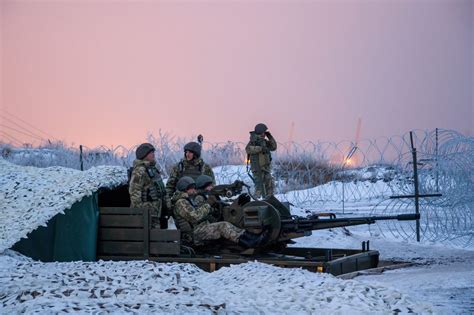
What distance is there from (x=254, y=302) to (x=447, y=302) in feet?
5.65

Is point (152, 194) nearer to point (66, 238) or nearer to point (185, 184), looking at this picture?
point (185, 184)

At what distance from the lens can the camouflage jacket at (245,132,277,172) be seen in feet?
53.9

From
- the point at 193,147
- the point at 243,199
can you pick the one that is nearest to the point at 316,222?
the point at 243,199

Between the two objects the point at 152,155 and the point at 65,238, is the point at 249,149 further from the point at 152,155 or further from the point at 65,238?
the point at 65,238

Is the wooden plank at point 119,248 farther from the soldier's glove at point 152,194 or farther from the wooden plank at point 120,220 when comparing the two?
the soldier's glove at point 152,194

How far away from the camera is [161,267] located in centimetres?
855

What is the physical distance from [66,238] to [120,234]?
0.67m

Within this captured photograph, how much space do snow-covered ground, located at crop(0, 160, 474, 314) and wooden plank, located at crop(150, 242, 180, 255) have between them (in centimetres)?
49

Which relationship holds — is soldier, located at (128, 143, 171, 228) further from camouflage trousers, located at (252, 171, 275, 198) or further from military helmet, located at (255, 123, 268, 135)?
camouflage trousers, located at (252, 171, 275, 198)

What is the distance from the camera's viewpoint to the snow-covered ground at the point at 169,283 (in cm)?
638

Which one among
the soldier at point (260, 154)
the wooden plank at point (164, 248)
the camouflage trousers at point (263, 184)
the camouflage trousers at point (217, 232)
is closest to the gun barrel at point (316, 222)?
the camouflage trousers at point (217, 232)

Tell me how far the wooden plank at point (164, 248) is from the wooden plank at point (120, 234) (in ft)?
0.72

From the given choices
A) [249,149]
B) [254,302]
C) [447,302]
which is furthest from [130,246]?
[249,149]

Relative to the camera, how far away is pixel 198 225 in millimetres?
9844
